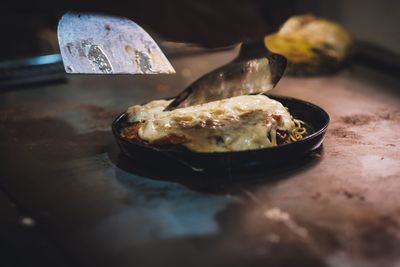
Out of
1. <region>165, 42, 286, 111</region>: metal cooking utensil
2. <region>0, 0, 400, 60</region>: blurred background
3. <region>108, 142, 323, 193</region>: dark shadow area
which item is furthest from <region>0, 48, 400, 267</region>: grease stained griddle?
<region>0, 0, 400, 60</region>: blurred background

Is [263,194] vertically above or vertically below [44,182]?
above

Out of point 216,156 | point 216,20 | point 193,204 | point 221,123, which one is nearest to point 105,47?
point 221,123

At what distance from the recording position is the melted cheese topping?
2.73m

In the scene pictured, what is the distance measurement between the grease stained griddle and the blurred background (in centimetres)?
94

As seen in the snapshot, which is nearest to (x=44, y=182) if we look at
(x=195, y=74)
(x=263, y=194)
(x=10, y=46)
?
(x=263, y=194)

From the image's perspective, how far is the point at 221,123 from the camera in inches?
113

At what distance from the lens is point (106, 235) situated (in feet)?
7.68

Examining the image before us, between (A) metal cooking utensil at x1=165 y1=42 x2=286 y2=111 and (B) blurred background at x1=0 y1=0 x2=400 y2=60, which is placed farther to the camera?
(B) blurred background at x1=0 y1=0 x2=400 y2=60

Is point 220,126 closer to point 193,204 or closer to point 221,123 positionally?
point 221,123

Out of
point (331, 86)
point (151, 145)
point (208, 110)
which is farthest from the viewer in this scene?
point (331, 86)

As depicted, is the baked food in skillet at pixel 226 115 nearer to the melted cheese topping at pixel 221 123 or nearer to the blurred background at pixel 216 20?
the melted cheese topping at pixel 221 123

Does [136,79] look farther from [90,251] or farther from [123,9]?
[123,9]

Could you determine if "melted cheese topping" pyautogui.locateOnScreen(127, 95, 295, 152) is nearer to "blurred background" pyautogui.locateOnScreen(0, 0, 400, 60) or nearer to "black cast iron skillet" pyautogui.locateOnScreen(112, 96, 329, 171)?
"black cast iron skillet" pyautogui.locateOnScreen(112, 96, 329, 171)

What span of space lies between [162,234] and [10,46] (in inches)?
221
